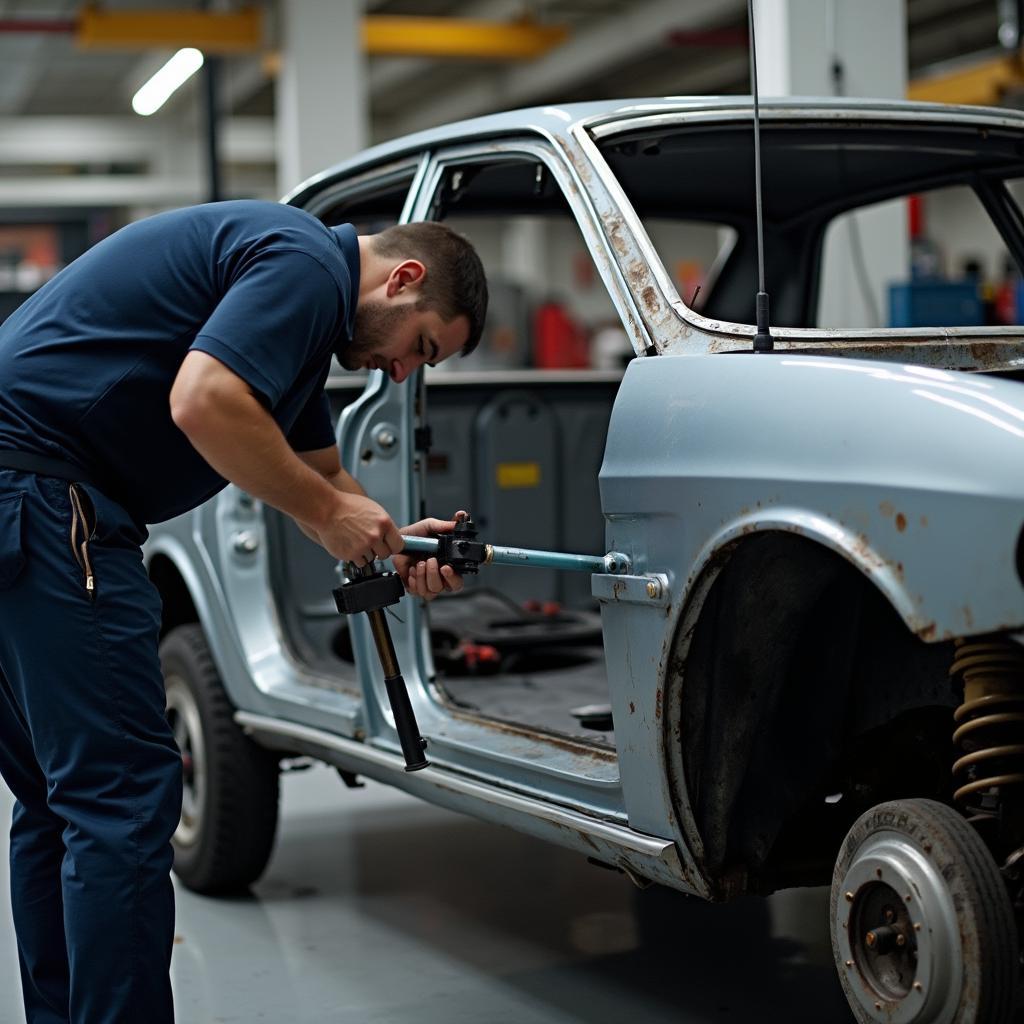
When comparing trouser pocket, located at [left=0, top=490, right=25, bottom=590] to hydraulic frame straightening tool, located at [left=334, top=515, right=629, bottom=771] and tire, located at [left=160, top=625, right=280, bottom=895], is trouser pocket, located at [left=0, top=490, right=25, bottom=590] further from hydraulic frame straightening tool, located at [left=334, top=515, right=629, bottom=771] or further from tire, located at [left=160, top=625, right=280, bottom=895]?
tire, located at [left=160, top=625, right=280, bottom=895]

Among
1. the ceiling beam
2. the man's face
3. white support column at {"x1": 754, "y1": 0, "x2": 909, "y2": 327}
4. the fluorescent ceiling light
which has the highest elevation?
the ceiling beam

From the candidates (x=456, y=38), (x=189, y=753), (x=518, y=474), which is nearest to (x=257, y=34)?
(x=456, y=38)

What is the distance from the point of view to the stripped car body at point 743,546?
2076 millimetres

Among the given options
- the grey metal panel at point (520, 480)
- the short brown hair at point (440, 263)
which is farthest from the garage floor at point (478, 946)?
the short brown hair at point (440, 263)

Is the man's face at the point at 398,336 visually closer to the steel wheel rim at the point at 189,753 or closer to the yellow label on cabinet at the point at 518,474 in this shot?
the steel wheel rim at the point at 189,753

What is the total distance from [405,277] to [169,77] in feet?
43.4

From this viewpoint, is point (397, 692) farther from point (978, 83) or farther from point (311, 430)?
point (978, 83)

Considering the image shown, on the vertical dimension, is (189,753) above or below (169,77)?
below

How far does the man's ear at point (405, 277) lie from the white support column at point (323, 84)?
976 centimetres

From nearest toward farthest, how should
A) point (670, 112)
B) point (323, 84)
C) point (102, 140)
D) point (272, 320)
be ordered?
point (272, 320), point (670, 112), point (323, 84), point (102, 140)

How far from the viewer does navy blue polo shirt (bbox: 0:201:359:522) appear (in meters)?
2.48

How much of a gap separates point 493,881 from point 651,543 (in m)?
1.99

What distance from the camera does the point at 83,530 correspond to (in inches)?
98.0

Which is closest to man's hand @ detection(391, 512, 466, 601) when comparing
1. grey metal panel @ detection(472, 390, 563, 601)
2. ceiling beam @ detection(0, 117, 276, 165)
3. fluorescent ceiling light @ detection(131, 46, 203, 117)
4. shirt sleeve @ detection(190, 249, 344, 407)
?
shirt sleeve @ detection(190, 249, 344, 407)
